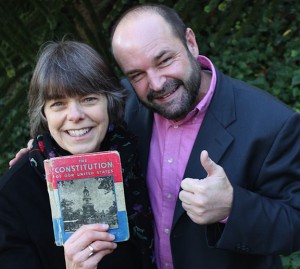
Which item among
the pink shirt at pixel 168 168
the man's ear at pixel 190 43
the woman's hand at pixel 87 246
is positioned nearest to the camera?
the woman's hand at pixel 87 246

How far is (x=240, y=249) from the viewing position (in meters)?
2.22

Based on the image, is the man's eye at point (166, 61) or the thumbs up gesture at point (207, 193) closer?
the thumbs up gesture at point (207, 193)

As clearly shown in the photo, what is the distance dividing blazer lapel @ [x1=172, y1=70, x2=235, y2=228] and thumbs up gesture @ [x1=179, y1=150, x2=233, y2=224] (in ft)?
1.02

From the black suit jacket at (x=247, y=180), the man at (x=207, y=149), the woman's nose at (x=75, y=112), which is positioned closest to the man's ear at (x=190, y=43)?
the man at (x=207, y=149)

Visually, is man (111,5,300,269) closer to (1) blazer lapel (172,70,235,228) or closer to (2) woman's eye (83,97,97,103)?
(1) blazer lapel (172,70,235,228)

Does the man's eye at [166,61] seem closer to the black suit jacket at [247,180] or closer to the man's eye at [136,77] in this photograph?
the man's eye at [136,77]

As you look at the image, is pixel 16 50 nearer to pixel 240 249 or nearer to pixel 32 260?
pixel 32 260

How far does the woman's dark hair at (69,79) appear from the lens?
2189mm

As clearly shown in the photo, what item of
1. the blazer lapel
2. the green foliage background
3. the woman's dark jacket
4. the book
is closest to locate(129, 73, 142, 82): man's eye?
the woman's dark jacket

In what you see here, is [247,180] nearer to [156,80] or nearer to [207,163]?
[207,163]

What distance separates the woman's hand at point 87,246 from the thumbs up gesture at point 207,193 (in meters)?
0.39

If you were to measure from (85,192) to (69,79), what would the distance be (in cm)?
53

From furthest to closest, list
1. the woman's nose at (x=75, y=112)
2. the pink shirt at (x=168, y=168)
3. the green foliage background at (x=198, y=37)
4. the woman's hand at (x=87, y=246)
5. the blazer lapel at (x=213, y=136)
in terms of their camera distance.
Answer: the green foliage background at (x=198, y=37)
the pink shirt at (x=168, y=168)
the blazer lapel at (x=213, y=136)
the woman's nose at (x=75, y=112)
the woman's hand at (x=87, y=246)

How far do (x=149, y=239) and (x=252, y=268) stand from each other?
584 millimetres
